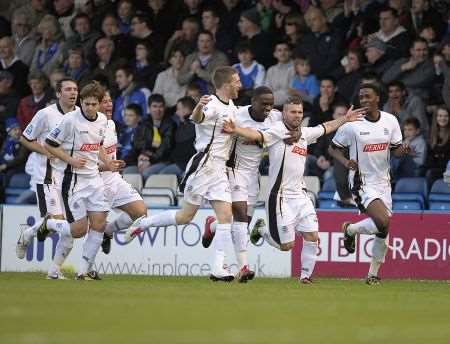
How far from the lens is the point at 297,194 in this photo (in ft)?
57.1

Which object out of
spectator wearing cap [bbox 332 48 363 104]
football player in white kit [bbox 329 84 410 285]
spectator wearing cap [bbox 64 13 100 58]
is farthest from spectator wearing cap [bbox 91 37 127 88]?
football player in white kit [bbox 329 84 410 285]

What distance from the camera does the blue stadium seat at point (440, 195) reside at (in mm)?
21016

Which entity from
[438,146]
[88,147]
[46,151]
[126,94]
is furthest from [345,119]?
[126,94]

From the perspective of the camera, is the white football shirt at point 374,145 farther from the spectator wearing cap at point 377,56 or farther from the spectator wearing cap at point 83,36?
the spectator wearing cap at point 83,36

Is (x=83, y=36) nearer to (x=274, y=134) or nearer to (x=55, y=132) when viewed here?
(x=55, y=132)

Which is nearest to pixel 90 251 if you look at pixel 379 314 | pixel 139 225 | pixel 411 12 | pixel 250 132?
pixel 139 225

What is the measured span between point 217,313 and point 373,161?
634cm

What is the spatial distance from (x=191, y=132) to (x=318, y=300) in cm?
966

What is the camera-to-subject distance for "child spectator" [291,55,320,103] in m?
22.9

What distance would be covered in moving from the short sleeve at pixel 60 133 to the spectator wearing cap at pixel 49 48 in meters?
9.22

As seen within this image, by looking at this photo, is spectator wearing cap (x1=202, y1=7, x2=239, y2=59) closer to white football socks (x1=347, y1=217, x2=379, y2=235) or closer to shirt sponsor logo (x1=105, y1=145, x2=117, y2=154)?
shirt sponsor logo (x1=105, y1=145, x2=117, y2=154)

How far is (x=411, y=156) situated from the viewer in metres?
21.5

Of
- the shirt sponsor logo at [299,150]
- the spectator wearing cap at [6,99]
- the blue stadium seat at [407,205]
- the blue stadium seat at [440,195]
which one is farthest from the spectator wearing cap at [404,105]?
the spectator wearing cap at [6,99]

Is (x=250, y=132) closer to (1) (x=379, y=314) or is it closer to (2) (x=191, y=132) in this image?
(1) (x=379, y=314)
